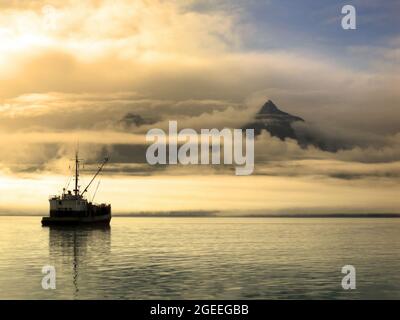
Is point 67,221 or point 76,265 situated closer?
point 76,265

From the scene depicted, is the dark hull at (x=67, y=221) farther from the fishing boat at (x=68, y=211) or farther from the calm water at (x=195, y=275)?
the calm water at (x=195, y=275)

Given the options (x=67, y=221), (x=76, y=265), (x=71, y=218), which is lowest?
(x=67, y=221)

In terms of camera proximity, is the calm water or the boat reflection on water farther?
the boat reflection on water

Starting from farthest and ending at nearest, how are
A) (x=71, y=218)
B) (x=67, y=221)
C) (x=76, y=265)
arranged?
(x=71, y=218), (x=67, y=221), (x=76, y=265)

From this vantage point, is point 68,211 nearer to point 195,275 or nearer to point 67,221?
point 67,221

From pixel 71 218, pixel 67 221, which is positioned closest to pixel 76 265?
pixel 67 221

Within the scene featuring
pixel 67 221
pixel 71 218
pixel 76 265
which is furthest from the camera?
pixel 71 218

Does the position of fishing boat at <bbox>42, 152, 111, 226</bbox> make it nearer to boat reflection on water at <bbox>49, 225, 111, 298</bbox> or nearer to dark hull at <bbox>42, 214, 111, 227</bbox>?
dark hull at <bbox>42, 214, 111, 227</bbox>

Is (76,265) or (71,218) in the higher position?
(71,218)

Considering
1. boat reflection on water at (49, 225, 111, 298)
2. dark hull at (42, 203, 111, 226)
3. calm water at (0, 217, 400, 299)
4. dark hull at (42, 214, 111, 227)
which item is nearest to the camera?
calm water at (0, 217, 400, 299)

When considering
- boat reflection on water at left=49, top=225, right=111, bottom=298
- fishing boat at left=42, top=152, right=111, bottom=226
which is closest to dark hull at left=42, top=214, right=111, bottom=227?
fishing boat at left=42, top=152, right=111, bottom=226

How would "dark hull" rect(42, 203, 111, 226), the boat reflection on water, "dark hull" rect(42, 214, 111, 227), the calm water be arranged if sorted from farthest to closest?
"dark hull" rect(42, 203, 111, 226) → "dark hull" rect(42, 214, 111, 227) → the boat reflection on water → the calm water
